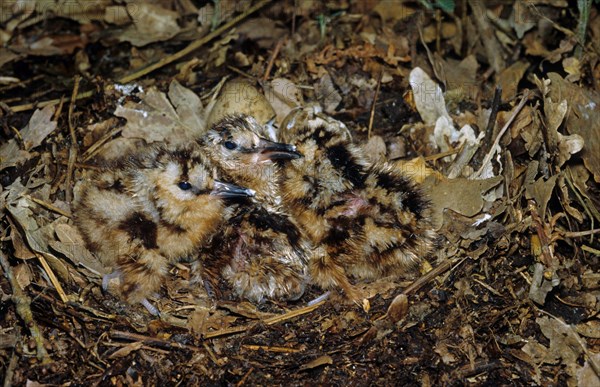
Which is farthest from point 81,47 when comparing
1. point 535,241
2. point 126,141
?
point 535,241

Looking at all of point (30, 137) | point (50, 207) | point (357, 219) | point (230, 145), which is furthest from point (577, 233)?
point (30, 137)

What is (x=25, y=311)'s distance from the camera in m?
4.71

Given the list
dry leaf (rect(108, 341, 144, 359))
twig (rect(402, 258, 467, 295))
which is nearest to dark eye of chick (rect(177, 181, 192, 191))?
dry leaf (rect(108, 341, 144, 359))

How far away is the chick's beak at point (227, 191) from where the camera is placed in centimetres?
532

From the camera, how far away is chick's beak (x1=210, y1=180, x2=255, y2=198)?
532 cm

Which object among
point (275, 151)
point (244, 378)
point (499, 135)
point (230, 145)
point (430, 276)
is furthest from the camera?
point (499, 135)

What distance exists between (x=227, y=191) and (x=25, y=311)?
1509 mm

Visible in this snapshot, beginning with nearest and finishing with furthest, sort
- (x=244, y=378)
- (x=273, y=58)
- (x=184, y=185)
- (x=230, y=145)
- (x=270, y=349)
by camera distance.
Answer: (x=244, y=378) → (x=270, y=349) → (x=184, y=185) → (x=230, y=145) → (x=273, y=58)

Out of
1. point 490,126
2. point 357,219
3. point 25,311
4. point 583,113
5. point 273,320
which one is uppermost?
point 583,113

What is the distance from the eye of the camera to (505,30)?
281 inches

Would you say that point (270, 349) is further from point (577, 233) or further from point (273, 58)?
point (273, 58)

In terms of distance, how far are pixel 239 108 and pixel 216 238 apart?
1.29 m

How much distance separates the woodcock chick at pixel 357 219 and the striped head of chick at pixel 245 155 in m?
0.28

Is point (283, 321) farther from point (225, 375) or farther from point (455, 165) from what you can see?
point (455, 165)
